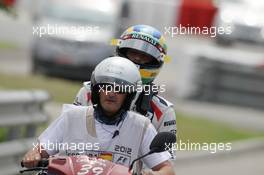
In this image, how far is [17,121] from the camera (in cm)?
1033

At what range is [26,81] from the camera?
21172 mm

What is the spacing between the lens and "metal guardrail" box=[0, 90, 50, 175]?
998cm

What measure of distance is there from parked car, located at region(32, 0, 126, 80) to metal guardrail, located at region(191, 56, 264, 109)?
2385 mm

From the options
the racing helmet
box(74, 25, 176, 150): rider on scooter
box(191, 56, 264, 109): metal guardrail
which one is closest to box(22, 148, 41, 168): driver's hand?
box(74, 25, 176, 150): rider on scooter

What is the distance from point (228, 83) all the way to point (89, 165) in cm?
1696

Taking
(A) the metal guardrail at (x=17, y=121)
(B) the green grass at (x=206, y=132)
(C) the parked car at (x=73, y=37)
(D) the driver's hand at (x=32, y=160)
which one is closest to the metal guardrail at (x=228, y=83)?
(C) the parked car at (x=73, y=37)

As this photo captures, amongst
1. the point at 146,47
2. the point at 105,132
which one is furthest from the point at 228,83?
the point at 105,132

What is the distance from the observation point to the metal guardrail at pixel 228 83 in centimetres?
2206

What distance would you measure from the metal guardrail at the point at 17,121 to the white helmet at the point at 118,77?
3898mm

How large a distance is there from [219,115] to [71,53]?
5.08m
